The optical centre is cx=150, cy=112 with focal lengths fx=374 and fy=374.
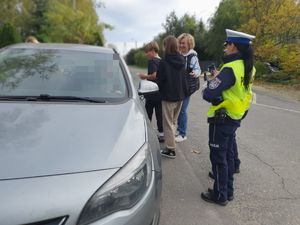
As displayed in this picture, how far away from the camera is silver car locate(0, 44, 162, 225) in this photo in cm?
183

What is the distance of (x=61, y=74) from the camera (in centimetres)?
339

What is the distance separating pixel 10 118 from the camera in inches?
96.7

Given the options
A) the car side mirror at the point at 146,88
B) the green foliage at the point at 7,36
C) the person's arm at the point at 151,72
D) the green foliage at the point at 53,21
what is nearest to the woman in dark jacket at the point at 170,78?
the person's arm at the point at 151,72

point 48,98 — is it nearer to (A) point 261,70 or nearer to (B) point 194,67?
(B) point 194,67

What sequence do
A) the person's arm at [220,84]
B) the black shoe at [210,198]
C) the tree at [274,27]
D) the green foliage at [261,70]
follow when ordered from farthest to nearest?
the green foliage at [261,70] < the tree at [274,27] < the black shoe at [210,198] < the person's arm at [220,84]

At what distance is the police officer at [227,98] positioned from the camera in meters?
3.57

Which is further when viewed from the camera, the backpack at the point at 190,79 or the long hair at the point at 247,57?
the backpack at the point at 190,79

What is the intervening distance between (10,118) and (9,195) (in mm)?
785

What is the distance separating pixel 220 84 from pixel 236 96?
9.3 inches

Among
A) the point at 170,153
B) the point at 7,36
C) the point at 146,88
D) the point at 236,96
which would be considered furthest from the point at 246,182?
the point at 7,36

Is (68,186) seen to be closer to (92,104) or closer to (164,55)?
(92,104)

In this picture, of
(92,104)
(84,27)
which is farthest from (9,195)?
(84,27)

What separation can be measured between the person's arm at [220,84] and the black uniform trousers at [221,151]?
312 mm

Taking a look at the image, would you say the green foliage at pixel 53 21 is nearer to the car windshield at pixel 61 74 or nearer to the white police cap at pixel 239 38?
the car windshield at pixel 61 74
